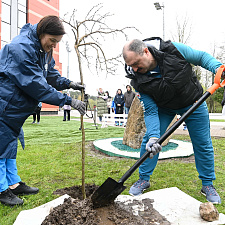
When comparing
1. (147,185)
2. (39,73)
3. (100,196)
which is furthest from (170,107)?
(39,73)

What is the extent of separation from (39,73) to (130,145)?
3660mm

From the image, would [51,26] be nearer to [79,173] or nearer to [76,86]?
[76,86]

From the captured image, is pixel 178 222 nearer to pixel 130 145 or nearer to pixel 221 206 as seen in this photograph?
pixel 221 206

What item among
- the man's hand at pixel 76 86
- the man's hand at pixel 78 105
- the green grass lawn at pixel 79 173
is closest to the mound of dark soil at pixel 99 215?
the green grass lawn at pixel 79 173

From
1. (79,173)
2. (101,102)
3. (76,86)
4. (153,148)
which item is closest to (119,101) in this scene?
(101,102)

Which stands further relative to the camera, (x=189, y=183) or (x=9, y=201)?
(x=189, y=183)

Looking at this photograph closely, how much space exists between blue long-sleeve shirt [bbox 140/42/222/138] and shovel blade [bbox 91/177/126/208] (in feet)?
2.00

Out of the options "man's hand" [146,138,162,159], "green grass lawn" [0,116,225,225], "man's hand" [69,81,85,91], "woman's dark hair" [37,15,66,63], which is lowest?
"green grass lawn" [0,116,225,225]

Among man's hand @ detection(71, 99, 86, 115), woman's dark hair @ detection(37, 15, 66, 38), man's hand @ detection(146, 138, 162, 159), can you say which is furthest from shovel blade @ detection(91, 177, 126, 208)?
woman's dark hair @ detection(37, 15, 66, 38)

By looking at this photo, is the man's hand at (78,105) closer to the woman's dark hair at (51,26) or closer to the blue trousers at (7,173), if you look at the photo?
the woman's dark hair at (51,26)

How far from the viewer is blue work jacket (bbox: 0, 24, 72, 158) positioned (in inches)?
77.2

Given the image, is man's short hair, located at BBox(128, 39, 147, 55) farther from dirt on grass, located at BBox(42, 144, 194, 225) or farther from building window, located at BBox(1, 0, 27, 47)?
building window, located at BBox(1, 0, 27, 47)

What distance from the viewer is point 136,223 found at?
1.94m

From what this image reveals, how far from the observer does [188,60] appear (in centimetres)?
233
